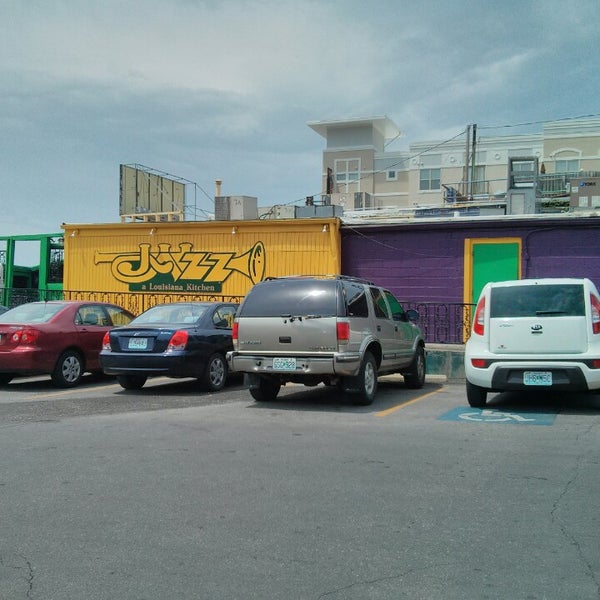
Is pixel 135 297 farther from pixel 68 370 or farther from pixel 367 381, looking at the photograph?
pixel 367 381

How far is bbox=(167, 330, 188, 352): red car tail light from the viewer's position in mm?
10617

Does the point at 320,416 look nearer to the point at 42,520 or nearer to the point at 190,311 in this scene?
the point at 190,311

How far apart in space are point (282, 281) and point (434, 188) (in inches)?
1583

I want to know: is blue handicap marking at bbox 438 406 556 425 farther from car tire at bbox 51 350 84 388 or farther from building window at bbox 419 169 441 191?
building window at bbox 419 169 441 191

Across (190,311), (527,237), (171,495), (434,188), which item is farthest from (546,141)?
(171,495)

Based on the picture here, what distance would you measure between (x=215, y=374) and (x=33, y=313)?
10.9ft

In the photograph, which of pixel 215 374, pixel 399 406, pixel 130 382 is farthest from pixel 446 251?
pixel 130 382

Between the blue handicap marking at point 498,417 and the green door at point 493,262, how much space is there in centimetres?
792

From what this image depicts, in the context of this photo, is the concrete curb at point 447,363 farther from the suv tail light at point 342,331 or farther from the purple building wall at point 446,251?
the suv tail light at point 342,331

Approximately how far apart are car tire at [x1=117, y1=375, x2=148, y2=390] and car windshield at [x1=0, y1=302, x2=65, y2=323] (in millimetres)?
1592

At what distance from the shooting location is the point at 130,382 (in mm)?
11555

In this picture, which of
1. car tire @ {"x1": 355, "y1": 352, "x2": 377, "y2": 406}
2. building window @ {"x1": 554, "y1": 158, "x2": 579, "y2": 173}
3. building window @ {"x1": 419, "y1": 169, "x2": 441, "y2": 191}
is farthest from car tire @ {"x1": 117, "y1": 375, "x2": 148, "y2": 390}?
building window @ {"x1": 554, "y1": 158, "x2": 579, "y2": 173}

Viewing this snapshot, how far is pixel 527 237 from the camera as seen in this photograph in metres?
16.2

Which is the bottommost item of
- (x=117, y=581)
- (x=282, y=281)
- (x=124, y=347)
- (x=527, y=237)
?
(x=117, y=581)
